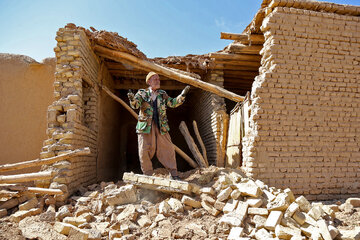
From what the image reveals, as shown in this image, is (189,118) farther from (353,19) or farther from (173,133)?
(353,19)

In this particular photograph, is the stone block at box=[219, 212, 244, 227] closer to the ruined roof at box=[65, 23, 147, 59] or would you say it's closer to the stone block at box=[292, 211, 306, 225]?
the stone block at box=[292, 211, 306, 225]

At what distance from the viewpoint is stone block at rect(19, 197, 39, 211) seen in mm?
3675

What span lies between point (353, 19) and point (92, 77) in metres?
5.54

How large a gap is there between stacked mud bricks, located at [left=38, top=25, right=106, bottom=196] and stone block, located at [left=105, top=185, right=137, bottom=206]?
961 mm

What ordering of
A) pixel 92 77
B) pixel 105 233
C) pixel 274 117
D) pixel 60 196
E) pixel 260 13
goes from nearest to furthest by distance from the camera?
1. pixel 105 233
2. pixel 60 196
3. pixel 274 117
4. pixel 260 13
5. pixel 92 77

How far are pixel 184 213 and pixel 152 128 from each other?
158 centimetres

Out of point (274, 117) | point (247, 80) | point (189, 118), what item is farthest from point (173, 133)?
point (274, 117)

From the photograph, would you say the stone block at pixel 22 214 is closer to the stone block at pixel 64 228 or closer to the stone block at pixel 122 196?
the stone block at pixel 64 228

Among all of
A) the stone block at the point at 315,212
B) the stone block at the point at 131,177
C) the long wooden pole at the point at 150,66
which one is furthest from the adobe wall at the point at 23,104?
the stone block at the point at 315,212

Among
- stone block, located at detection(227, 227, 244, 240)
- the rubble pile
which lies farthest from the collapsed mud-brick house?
stone block, located at detection(227, 227, 244, 240)

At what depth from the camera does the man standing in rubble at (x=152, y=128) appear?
14.1 ft

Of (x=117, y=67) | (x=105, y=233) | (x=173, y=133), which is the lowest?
(x=105, y=233)

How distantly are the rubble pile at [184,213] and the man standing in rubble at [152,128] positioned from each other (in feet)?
1.49

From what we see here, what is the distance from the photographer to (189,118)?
33.4 feet
